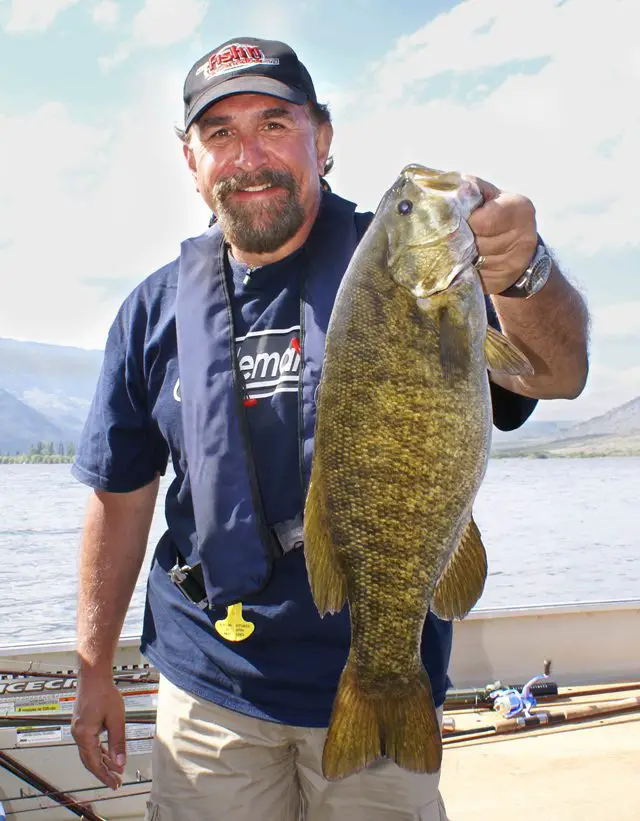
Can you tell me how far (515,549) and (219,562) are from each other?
609 centimetres

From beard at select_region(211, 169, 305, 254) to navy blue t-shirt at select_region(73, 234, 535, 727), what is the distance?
0.27 feet

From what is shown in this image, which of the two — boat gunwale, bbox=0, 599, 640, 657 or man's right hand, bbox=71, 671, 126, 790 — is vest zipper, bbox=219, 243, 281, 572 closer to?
man's right hand, bbox=71, 671, 126, 790

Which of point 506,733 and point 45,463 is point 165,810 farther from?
point 45,463

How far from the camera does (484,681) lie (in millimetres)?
5016

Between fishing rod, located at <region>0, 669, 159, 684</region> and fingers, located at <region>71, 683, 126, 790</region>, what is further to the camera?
fishing rod, located at <region>0, 669, 159, 684</region>

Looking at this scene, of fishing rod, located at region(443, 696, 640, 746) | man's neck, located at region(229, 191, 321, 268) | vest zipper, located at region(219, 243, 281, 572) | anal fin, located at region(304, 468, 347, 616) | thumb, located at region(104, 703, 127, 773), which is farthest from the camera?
fishing rod, located at region(443, 696, 640, 746)

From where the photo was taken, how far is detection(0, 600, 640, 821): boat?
141 inches

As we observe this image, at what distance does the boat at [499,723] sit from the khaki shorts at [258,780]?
1410 millimetres

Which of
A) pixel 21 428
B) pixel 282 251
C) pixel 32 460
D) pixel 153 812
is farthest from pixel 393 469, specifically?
pixel 32 460

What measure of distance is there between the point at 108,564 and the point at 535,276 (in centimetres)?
168

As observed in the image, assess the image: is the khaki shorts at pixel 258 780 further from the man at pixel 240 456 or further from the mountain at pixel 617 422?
the mountain at pixel 617 422

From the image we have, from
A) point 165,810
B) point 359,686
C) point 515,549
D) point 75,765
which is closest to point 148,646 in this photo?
point 165,810

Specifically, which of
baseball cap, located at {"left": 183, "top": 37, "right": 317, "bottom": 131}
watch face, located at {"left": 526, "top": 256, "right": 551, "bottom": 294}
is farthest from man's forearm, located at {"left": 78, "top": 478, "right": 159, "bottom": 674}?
watch face, located at {"left": 526, "top": 256, "right": 551, "bottom": 294}

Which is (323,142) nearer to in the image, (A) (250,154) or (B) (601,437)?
(A) (250,154)
